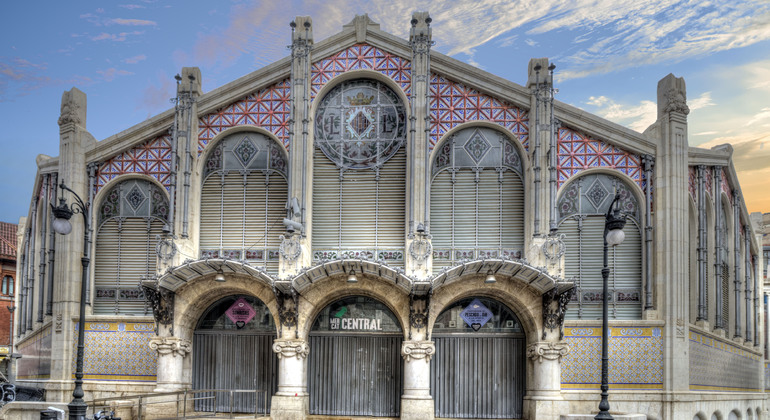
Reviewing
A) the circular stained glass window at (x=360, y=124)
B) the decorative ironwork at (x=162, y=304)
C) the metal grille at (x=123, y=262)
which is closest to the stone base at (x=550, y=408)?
the circular stained glass window at (x=360, y=124)

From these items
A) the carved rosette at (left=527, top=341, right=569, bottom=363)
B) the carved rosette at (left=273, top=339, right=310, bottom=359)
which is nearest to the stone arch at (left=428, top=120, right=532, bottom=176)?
the carved rosette at (left=527, top=341, right=569, bottom=363)

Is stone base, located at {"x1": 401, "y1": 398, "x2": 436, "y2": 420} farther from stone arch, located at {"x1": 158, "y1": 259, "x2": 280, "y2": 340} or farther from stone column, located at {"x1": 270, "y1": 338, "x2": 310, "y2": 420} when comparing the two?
stone arch, located at {"x1": 158, "y1": 259, "x2": 280, "y2": 340}

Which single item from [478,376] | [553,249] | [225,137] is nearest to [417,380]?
[478,376]

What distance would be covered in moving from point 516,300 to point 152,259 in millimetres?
13101

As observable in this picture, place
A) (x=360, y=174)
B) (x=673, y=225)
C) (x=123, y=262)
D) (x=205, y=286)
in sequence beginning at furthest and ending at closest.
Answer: (x=123, y=262), (x=360, y=174), (x=205, y=286), (x=673, y=225)

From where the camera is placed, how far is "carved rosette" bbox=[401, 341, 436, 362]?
2561 cm

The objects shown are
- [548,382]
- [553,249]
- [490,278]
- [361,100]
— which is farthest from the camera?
[361,100]

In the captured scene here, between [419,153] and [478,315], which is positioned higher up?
[419,153]

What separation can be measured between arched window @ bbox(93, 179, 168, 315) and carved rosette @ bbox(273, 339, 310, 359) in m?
5.89

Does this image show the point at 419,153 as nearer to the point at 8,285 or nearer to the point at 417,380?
the point at 417,380

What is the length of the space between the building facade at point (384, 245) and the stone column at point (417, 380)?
0.07 metres

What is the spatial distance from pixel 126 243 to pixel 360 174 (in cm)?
900

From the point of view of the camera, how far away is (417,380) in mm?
25516

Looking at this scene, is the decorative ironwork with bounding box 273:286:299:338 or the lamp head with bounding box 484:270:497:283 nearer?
the lamp head with bounding box 484:270:497:283
